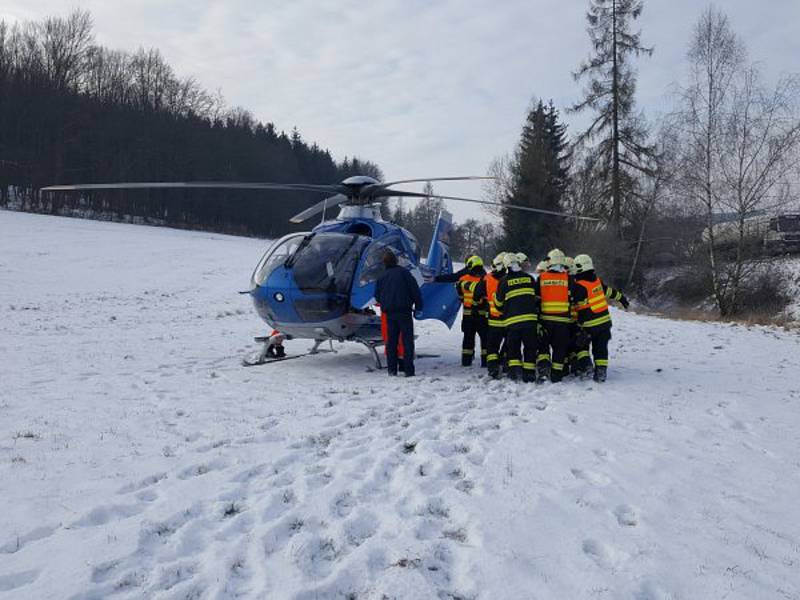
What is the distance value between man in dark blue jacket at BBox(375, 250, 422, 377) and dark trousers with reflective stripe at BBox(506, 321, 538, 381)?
1.44 metres

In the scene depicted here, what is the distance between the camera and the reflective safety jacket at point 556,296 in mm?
8281

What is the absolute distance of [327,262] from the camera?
8.51 meters

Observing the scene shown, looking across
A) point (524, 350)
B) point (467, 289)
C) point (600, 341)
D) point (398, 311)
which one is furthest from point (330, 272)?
point (600, 341)

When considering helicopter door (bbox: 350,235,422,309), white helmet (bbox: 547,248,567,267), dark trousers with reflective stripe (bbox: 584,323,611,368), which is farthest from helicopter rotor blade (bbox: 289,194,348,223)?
dark trousers with reflective stripe (bbox: 584,323,611,368)

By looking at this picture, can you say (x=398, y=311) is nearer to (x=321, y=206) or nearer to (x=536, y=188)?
(x=321, y=206)

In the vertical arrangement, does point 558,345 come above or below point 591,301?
below

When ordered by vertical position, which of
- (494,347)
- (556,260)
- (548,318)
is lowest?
(494,347)

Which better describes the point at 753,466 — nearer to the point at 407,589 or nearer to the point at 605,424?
the point at 605,424

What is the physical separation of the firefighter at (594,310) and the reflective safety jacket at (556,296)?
0.52 feet

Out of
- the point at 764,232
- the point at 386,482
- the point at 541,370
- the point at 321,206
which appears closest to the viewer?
the point at 386,482

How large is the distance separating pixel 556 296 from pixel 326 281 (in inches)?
132

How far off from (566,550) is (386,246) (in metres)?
6.74

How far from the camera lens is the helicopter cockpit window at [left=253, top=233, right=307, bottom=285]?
8.59m

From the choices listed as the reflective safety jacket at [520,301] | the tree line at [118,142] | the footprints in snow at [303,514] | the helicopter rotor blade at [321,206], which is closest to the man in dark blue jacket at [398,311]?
the reflective safety jacket at [520,301]
